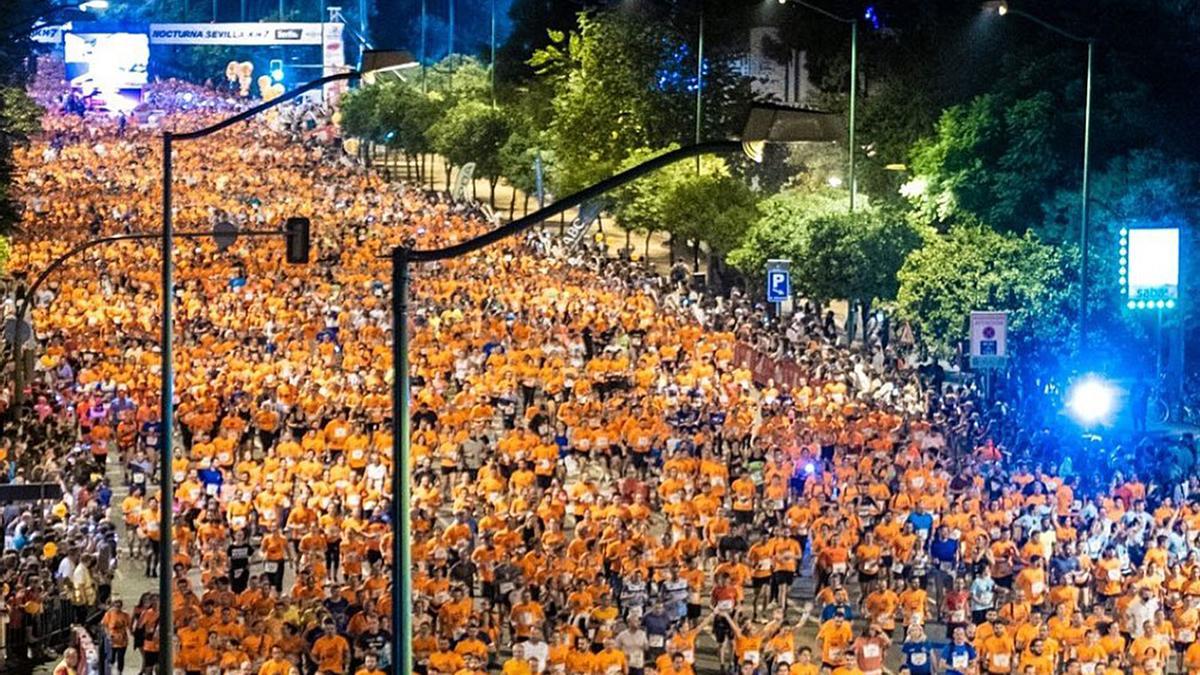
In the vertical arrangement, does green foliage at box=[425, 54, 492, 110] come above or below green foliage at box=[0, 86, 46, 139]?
above

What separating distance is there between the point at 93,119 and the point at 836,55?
45.2m

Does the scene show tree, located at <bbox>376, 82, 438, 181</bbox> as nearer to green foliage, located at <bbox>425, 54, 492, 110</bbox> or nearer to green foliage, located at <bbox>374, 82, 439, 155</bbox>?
green foliage, located at <bbox>374, 82, 439, 155</bbox>

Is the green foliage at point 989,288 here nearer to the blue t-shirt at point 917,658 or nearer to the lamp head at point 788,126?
the blue t-shirt at point 917,658

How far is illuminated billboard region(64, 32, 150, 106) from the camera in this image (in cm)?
12381

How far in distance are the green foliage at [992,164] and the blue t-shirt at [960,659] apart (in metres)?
38.5

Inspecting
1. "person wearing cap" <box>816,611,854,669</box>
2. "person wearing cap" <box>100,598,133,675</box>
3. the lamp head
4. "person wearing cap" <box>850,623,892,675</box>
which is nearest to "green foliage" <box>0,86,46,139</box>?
"person wearing cap" <box>100,598,133,675</box>

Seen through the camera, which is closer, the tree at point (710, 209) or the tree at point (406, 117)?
the tree at point (710, 209)

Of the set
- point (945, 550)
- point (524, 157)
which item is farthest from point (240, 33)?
point (945, 550)

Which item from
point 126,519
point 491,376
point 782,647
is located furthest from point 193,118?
point 782,647

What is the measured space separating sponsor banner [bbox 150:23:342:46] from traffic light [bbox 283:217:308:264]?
110 meters

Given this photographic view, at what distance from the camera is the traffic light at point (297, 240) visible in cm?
2370

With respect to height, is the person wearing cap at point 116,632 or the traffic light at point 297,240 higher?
the traffic light at point 297,240

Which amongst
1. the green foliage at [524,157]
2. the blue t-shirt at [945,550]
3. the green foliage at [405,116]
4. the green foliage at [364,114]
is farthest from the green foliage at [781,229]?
the green foliage at [364,114]

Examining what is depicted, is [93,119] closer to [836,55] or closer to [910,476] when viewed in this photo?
[836,55]
